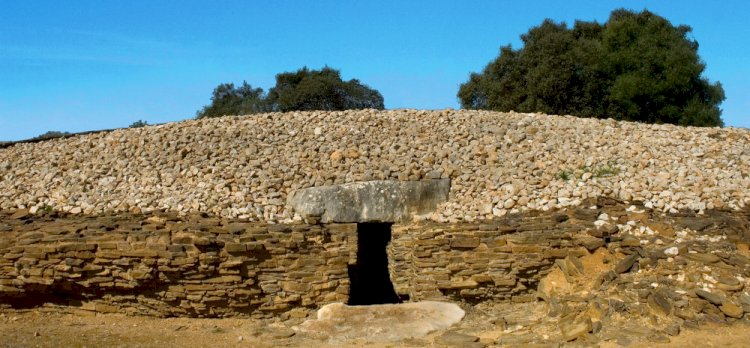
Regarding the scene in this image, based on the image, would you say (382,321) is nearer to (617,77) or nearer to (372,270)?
(372,270)

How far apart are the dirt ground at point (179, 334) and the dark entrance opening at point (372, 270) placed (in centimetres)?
153

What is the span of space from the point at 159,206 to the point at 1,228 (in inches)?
96.9

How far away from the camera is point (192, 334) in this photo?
1001 centimetres

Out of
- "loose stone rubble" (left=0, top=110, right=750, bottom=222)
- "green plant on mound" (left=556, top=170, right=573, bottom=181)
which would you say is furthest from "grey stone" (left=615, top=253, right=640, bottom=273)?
"green plant on mound" (left=556, top=170, right=573, bottom=181)

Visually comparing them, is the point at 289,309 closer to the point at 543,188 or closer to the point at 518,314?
the point at 518,314

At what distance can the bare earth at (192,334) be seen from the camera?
8633 mm

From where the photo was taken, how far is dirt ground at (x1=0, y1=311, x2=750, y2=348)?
8648mm

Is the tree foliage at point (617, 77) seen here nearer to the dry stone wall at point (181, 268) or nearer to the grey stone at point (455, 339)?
the dry stone wall at point (181, 268)

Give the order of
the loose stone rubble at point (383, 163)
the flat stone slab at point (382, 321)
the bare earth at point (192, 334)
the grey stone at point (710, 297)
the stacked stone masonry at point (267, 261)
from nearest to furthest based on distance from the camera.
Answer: the bare earth at point (192, 334), the grey stone at point (710, 297), the flat stone slab at point (382, 321), the stacked stone masonry at point (267, 261), the loose stone rubble at point (383, 163)

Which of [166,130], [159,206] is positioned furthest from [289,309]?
[166,130]

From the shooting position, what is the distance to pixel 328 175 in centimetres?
1198

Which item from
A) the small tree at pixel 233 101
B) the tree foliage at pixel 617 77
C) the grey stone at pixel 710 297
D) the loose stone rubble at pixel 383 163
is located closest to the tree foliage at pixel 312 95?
the small tree at pixel 233 101

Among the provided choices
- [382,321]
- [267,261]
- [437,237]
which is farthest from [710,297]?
[267,261]

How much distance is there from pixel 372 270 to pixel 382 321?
7.29 feet
